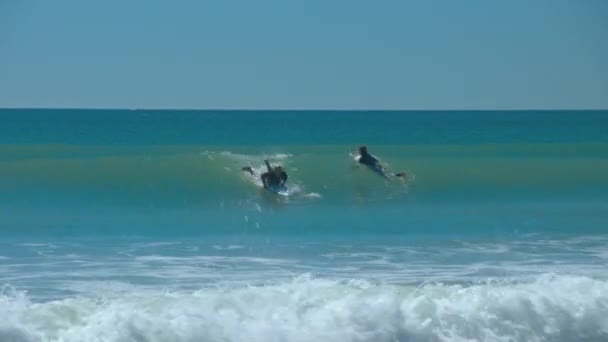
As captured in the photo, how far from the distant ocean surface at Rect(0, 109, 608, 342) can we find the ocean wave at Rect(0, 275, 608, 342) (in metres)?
0.02

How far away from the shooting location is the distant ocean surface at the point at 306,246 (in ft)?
26.8

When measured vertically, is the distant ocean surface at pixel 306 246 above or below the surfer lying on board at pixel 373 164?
below

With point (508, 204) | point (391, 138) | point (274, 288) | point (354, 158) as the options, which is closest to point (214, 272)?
point (274, 288)

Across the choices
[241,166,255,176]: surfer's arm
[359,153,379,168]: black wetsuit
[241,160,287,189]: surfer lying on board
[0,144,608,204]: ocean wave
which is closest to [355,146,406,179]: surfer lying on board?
[359,153,379,168]: black wetsuit

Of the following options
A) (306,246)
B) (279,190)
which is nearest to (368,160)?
(279,190)

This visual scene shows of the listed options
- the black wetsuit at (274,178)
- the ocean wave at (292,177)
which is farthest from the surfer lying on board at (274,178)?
the ocean wave at (292,177)

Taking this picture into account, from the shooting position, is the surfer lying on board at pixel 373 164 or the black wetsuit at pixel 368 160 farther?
the black wetsuit at pixel 368 160

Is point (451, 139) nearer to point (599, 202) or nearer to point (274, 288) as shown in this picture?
point (599, 202)

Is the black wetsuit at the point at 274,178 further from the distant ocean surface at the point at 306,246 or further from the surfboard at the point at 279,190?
the distant ocean surface at the point at 306,246

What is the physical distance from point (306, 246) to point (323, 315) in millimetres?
4181

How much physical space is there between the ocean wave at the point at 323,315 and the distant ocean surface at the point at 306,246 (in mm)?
16

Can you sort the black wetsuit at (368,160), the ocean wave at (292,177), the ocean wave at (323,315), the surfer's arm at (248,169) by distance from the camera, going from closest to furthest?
the ocean wave at (323,315) → the ocean wave at (292,177) → the surfer's arm at (248,169) → the black wetsuit at (368,160)

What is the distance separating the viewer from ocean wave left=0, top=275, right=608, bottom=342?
7945 millimetres

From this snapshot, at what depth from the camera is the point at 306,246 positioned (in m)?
12.4
